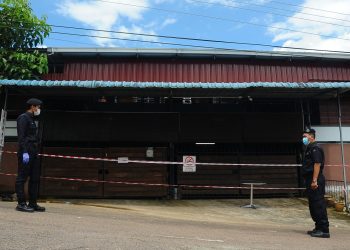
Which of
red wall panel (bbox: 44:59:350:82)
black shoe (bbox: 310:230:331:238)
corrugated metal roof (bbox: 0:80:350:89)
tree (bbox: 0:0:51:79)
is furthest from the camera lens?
red wall panel (bbox: 44:59:350:82)

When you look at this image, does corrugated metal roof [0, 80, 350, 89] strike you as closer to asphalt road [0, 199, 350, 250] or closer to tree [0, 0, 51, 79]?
tree [0, 0, 51, 79]

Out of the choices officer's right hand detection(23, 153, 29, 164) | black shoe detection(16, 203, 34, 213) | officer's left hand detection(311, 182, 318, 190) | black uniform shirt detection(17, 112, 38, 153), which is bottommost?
black shoe detection(16, 203, 34, 213)

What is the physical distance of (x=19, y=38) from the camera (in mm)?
12508

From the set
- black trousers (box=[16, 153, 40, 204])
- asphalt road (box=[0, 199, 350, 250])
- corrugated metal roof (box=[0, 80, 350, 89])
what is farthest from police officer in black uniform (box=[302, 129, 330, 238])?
black trousers (box=[16, 153, 40, 204])

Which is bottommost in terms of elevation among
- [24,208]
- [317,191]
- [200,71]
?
[24,208]

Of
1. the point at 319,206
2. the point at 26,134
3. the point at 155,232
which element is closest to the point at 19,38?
the point at 26,134

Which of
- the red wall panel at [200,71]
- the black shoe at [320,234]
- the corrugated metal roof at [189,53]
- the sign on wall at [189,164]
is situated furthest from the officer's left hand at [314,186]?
the corrugated metal roof at [189,53]

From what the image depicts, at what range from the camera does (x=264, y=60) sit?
1447 centimetres

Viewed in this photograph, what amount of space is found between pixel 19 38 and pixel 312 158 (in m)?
9.62

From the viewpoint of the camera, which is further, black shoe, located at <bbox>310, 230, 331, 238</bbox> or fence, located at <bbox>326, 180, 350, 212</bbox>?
fence, located at <bbox>326, 180, 350, 212</bbox>

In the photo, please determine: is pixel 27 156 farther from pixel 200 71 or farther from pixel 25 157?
pixel 200 71

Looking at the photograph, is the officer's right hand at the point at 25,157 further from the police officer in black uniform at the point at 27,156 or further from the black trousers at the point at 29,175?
the black trousers at the point at 29,175

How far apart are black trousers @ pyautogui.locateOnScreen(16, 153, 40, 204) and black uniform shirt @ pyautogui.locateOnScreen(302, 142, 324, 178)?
4934 millimetres

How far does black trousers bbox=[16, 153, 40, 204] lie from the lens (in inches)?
280
